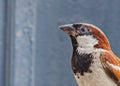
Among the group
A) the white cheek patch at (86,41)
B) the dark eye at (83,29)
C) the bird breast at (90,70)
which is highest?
the dark eye at (83,29)

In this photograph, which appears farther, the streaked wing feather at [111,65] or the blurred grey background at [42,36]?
the blurred grey background at [42,36]

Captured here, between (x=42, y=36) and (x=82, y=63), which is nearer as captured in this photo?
(x=82, y=63)

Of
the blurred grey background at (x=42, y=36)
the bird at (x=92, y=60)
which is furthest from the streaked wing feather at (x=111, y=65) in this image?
the blurred grey background at (x=42, y=36)

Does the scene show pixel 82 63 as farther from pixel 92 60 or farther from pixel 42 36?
pixel 42 36

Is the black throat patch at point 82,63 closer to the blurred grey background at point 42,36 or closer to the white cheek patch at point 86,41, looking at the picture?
the white cheek patch at point 86,41

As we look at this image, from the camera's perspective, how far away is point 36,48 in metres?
1.54

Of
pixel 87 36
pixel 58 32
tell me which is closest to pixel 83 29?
pixel 87 36

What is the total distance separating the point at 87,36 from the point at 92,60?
49 mm

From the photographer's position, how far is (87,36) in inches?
29.3

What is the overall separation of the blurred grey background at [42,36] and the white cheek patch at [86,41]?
2.56ft

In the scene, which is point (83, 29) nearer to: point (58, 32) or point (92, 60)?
point (92, 60)

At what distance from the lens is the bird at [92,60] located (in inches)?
28.4

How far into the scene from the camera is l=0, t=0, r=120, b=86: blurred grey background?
1513mm

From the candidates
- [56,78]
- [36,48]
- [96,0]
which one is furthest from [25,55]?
[96,0]
